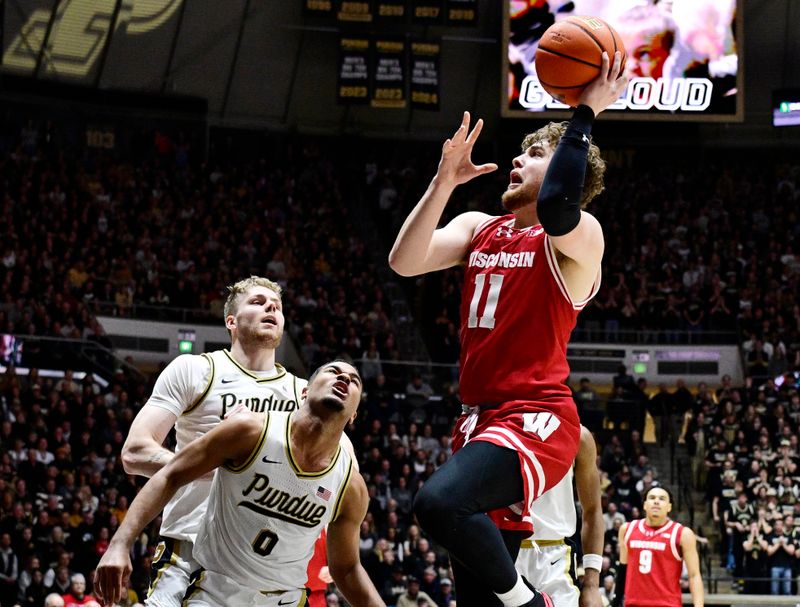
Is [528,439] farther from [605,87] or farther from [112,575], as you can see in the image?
[112,575]

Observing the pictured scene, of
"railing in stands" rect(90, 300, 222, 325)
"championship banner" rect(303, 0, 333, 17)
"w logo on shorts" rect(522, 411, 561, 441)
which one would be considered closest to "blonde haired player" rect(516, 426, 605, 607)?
"w logo on shorts" rect(522, 411, 561, 441)

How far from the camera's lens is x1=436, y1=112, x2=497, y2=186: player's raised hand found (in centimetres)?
534

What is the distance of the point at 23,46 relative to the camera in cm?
3041

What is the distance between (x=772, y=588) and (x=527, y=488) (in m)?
14.6

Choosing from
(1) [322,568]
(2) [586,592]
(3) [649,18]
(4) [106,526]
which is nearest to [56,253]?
(4) [106,526]

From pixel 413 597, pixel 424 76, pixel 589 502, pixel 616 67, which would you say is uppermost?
pixel 424 76

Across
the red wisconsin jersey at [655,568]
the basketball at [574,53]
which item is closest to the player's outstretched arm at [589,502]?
the basketball at [574,53]

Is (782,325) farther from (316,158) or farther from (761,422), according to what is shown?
(316,158)

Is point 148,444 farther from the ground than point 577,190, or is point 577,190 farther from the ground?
point 577,190

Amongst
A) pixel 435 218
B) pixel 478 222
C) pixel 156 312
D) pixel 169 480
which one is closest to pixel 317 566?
pixel 169 480

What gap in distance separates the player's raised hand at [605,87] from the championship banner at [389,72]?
2153cm

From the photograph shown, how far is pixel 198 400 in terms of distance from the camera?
6.67 meters

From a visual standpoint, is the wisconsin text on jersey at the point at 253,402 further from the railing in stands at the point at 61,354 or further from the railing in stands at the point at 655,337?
the railing in stands at the point at 655,337

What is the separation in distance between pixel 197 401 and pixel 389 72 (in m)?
20.8
